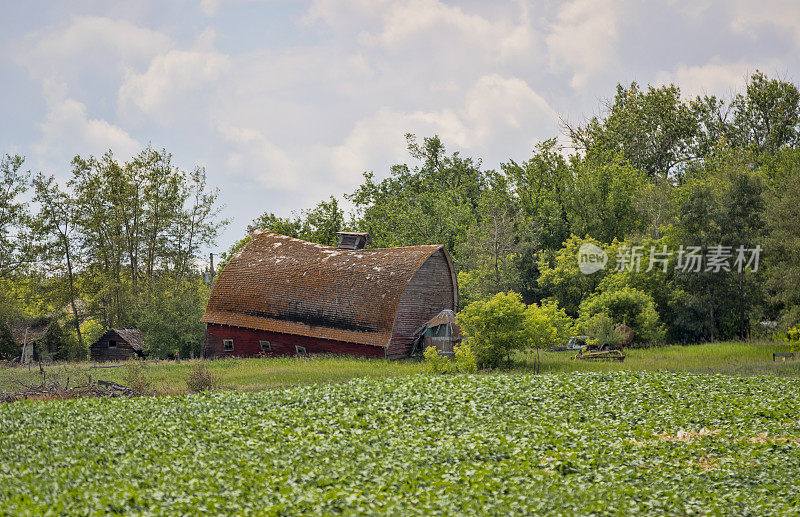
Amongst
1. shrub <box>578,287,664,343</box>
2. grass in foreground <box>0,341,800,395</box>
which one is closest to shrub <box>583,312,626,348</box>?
grass in foreground <box>0,341,800,395</box>

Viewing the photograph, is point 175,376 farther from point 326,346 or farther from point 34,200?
point 34,200

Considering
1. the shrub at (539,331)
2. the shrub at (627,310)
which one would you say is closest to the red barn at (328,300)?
the shrub at (539,331)

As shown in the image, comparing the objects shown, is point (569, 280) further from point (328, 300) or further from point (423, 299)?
point (328, 300)

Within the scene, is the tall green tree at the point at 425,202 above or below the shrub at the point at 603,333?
above

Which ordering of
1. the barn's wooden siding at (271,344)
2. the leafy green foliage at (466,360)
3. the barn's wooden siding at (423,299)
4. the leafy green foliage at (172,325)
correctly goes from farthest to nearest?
the leafy green foliage at (172,325), the barn's wooden siding at (271,344), the barn's wooden siding at (423,299), the leafy green foliage at (466,360)

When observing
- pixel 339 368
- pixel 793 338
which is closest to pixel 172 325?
pixel 339 368

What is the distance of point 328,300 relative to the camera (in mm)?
36750

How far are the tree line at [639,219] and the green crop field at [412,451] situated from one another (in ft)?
52.8

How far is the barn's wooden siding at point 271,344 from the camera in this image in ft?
116

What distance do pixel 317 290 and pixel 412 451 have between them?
23.0m

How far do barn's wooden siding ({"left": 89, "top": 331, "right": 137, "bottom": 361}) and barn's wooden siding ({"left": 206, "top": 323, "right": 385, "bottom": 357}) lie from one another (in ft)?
29.5

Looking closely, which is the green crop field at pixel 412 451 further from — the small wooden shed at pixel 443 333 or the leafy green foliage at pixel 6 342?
the leafy green foliage at pixel 6 342

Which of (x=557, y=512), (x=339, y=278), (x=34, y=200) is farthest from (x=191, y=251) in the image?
(x=557, y=512)

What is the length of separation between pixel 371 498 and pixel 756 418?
12026mm
